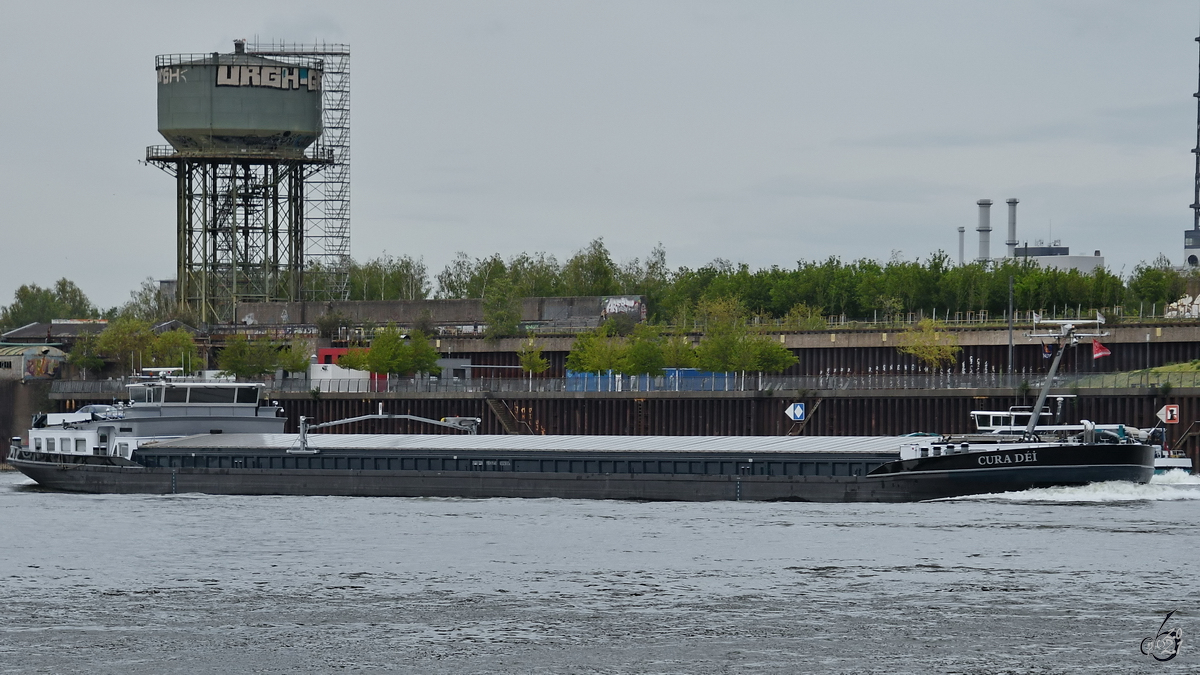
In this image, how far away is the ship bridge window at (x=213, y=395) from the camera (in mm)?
98312

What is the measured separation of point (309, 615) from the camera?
47.0 meters

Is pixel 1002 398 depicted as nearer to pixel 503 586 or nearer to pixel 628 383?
pixel 628 383

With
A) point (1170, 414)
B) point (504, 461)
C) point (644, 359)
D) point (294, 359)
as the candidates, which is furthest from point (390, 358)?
point (1170, 414)

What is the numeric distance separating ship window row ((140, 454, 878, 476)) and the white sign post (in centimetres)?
3095

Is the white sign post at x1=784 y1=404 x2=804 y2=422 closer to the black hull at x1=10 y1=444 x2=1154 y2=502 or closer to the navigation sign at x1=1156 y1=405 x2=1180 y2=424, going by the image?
the navigation sign at x1=1156 y1=405 x2=1180 y2=424

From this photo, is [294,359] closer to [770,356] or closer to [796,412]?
[770,356]

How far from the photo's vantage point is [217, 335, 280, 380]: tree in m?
148

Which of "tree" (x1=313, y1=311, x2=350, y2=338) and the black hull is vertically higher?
"tree" (x1=313, y1=311, x2=350, y2=338)

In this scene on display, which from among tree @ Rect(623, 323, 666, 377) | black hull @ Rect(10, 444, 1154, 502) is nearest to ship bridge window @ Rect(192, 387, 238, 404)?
black hull @ Rect(10, 444, 1154, 502)

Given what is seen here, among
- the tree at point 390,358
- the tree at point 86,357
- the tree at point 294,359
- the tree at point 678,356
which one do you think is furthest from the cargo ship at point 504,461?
the tree at point 86,357

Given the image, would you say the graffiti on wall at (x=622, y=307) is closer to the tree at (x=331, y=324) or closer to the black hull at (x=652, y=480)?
the tree at (x=331, y=324)

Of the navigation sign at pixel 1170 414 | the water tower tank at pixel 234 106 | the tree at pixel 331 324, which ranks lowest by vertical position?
the navigation sign at pixel 1170 414

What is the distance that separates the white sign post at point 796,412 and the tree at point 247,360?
162 ft

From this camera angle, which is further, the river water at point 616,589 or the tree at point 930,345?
the tree at point 930,345
